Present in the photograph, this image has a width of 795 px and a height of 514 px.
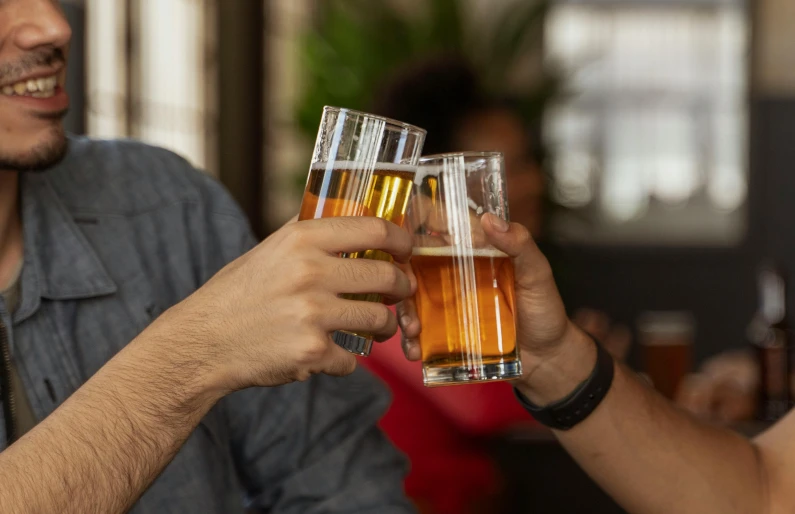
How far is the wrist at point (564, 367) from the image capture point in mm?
1254

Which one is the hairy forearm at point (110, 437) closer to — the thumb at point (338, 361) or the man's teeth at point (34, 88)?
the thumb at point (338, 361)

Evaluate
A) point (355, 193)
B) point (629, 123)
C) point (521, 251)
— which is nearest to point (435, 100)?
point (521, 251)

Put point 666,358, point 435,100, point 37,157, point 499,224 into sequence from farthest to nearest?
point 435,100 → point 666,358 → point 37,157 → point 499,224

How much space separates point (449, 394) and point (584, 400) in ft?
3.31

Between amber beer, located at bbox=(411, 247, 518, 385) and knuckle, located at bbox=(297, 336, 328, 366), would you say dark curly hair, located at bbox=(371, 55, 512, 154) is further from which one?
knuckle, located at bbox=(297, 336, 328, 366)

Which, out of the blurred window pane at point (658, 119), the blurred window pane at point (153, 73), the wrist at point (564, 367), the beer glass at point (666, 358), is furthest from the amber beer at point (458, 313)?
the blurred window pane at point (658, 119)

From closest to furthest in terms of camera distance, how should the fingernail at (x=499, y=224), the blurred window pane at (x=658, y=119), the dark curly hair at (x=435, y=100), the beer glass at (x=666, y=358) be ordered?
the fingernail at (x=499, y=224) → the beer glass at (x=666, y=358) → the dark curly hair at (x=435, y=100) → the blurred window pane at (x=658, y=119)

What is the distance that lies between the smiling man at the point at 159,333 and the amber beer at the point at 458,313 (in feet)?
0.33

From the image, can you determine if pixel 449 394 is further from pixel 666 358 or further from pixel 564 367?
pixel 564 367

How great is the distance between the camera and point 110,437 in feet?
2.98

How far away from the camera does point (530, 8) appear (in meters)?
5.20

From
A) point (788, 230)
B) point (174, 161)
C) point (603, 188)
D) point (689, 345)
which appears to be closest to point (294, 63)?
point (603, 188)

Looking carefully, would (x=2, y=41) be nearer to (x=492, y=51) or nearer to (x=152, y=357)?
(x=152, y=357)

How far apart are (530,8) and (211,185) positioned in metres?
4.05
